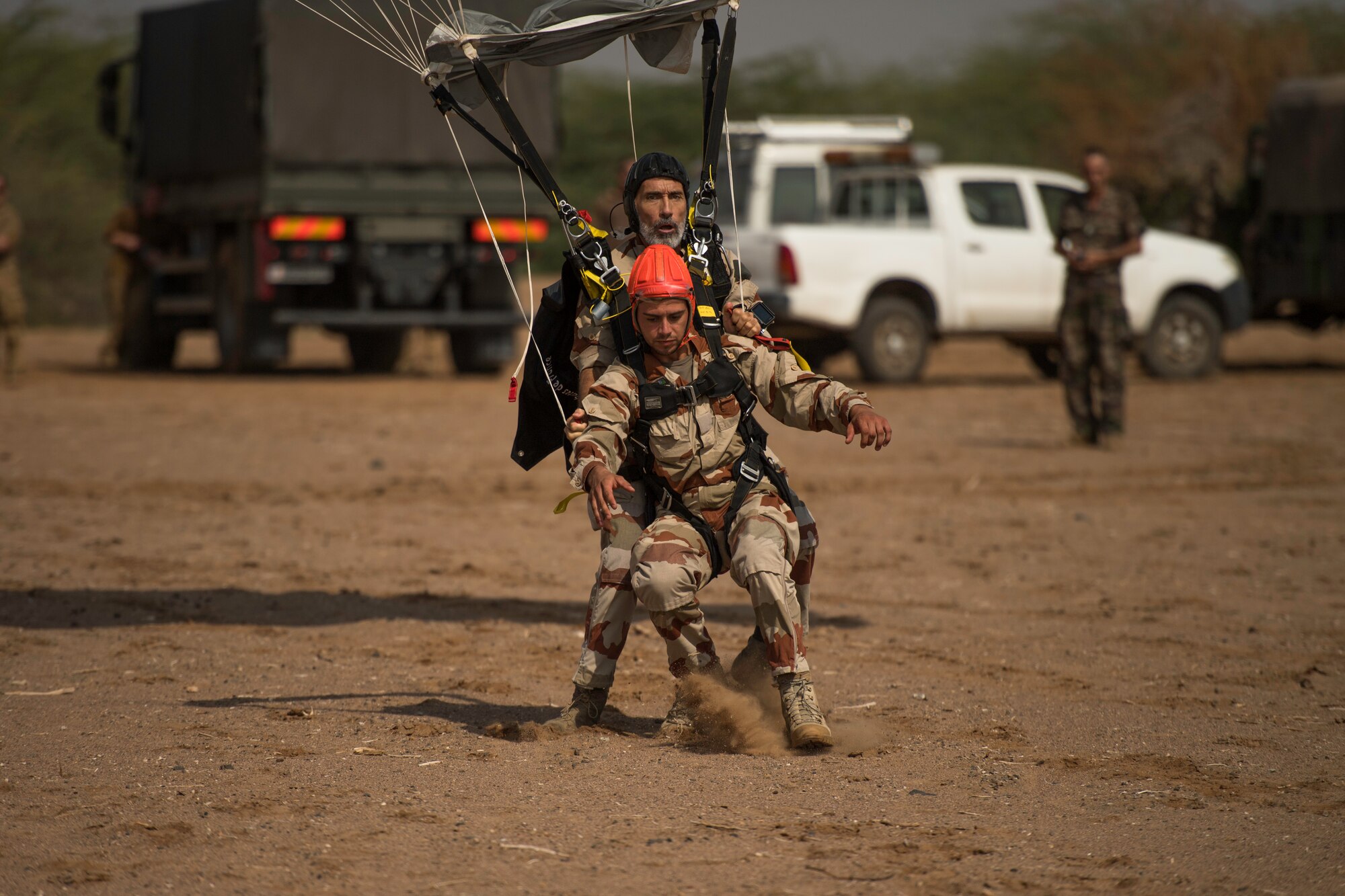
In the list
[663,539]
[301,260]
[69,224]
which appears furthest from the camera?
[69,224]

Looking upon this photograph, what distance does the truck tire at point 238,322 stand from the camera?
15.7 meters

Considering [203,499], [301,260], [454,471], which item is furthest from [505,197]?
[203,499]

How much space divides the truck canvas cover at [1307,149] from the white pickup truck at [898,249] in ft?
6.41

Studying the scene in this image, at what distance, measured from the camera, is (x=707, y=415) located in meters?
4.52

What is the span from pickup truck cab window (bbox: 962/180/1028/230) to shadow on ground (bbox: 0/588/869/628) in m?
9.52

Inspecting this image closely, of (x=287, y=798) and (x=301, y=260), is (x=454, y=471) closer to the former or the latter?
(x=301, y=260)

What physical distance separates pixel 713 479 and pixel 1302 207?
14547mm

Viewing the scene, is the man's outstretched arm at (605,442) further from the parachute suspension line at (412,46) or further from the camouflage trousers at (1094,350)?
the camouflage trousers at (1094,350)

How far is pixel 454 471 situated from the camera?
34.4ft

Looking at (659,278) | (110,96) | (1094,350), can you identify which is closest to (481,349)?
(110,96)

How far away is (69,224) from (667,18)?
2471cm

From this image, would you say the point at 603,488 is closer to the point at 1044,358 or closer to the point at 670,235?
the point at 670,235

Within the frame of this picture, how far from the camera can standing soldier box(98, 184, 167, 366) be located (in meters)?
17.7

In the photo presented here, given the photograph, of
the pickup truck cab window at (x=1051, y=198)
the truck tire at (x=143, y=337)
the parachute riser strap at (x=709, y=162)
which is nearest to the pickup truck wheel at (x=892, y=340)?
the pickup truck cab window at (x=1051, y=198)
